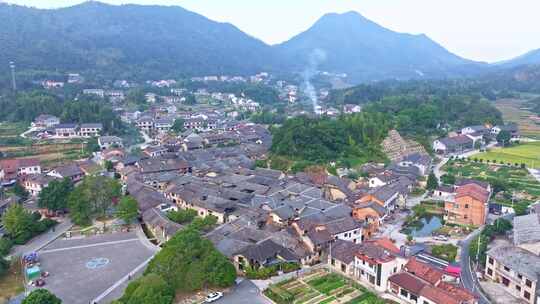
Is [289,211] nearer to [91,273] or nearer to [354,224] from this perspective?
[354,224]

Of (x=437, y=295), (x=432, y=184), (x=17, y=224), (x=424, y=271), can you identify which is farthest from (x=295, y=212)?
(x=17, y=224)

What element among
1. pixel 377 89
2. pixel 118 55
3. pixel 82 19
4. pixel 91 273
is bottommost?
pixel 91 273

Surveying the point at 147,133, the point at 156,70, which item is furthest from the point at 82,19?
the point at 147,133

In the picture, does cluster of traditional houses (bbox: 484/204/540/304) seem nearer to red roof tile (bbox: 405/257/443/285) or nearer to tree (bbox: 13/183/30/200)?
red roof tile (bbox: 405/257/443/285)

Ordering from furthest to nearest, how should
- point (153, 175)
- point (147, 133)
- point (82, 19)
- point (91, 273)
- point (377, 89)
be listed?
point (82, 19) < point (377, 89) < point (147, 133) < point (153, 175) < point (91, 273)

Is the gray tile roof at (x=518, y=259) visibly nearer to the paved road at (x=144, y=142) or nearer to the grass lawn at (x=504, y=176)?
the grass lawn at (x=504, y=176)

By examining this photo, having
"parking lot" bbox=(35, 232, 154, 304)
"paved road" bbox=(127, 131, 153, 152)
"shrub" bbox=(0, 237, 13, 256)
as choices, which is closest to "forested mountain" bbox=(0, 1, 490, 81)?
"paved road" bbox=(127, 131, 153, 152)

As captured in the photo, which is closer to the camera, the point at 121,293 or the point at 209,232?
the point at 121,293
